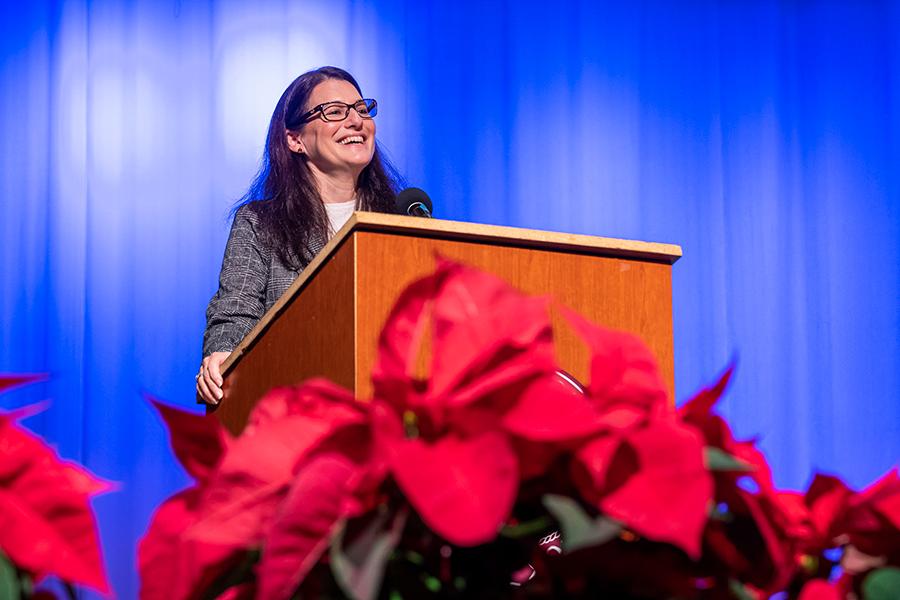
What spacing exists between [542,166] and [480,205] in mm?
225

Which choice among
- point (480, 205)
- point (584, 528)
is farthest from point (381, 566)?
point (480, 205)

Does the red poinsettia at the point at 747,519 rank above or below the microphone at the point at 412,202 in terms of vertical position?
below

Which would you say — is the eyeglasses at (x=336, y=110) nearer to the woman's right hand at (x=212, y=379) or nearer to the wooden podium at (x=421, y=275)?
the woman's right hand at (x=212, y=379)

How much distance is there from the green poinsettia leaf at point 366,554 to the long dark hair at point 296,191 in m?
1.84

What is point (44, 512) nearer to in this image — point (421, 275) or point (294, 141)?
point (421, 275)

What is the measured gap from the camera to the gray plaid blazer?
6.49 ft

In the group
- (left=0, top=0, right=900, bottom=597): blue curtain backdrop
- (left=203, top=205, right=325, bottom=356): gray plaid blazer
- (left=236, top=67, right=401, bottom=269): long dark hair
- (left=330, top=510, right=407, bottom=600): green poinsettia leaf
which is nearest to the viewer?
(left=330, top=510, right=407, bottom=600): green poinsettia leaf

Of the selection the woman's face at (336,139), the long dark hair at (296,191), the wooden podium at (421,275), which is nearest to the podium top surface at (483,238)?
the wooden podium at (421,275)

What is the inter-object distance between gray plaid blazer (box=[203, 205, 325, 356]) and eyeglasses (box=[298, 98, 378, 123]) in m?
0.28

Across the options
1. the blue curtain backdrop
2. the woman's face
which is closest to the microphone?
the woman's face

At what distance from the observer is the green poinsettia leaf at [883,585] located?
327mm

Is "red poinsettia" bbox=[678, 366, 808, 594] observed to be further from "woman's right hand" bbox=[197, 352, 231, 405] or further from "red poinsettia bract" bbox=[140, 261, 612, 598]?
"woman's right hand" bbox=[197, 352, 231, 405]

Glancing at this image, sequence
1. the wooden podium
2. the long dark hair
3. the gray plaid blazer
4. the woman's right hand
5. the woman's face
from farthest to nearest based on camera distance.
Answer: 1. the woman's face
2. the long dark hair
3. the gray plaid blazer
4. the woman's right hand
5. the wooden podium

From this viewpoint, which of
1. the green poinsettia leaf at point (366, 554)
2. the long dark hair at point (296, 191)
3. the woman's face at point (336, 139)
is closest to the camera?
the green poinsettia leaf at point (366, 554)
